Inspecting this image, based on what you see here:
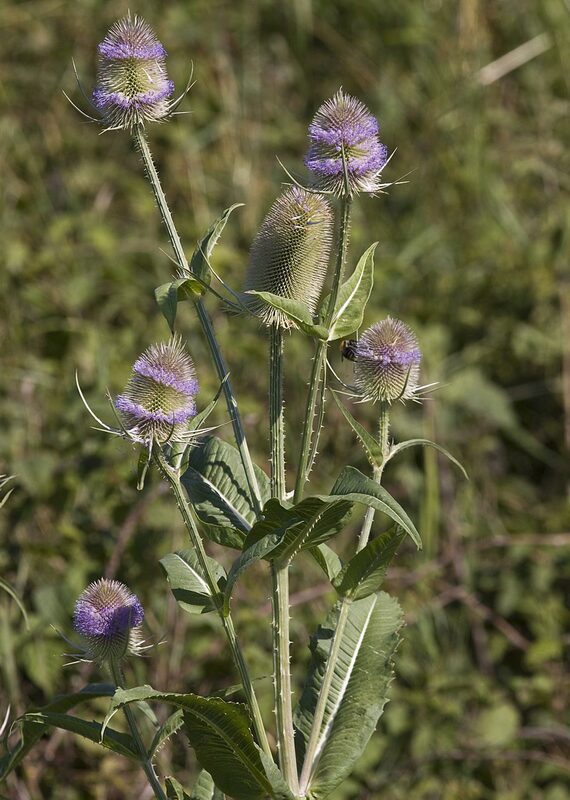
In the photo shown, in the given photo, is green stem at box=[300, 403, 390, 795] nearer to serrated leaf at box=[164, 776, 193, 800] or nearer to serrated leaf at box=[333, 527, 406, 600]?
serrated leaf at box=[333, 527, 406, 600]

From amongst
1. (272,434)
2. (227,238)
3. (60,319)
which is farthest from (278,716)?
(227,238)

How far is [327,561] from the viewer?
5.96 ft

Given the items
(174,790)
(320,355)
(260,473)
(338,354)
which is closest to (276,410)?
(320,355)

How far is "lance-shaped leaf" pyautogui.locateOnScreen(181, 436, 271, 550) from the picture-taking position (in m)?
1.82

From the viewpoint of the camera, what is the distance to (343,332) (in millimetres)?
1669

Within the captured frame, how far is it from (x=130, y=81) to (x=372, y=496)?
77cm

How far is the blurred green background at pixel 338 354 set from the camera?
10.5 feet

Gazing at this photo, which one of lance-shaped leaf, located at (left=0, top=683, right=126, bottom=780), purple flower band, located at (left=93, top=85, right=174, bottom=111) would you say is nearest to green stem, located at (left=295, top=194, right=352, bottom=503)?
purple flower band, located at (left=93, top=85, right=174, bottom=111)

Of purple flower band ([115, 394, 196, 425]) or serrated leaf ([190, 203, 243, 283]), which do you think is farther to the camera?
serrated leaf ([190, 203, 243, 283])

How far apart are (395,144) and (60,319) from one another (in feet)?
6.30

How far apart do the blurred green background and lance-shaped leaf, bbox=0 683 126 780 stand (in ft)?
2.97

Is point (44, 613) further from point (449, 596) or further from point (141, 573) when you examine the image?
point (449, 596)

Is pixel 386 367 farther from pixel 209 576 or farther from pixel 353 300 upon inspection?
pixel 209 576

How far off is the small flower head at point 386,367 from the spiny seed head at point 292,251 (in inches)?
6.9
